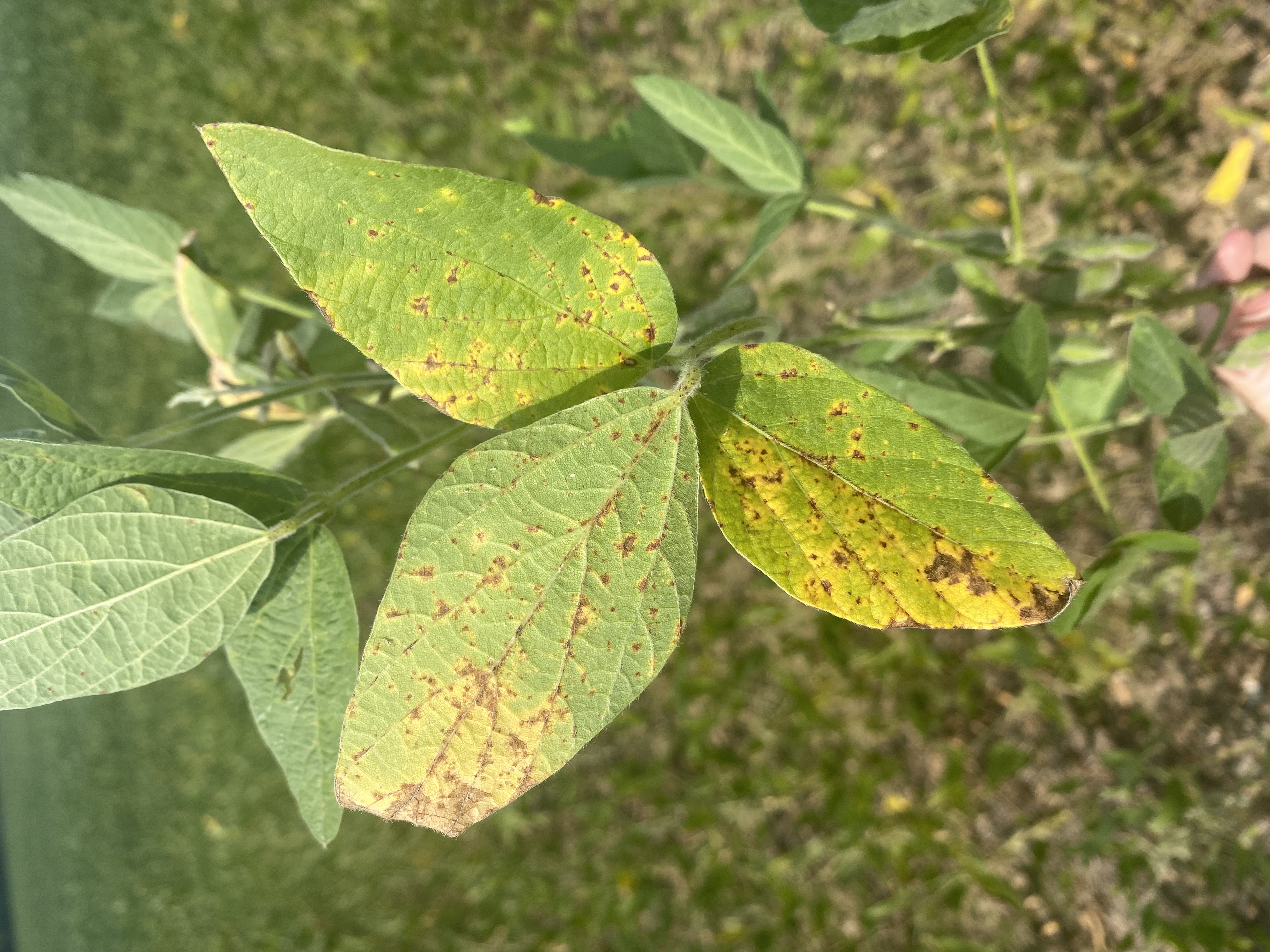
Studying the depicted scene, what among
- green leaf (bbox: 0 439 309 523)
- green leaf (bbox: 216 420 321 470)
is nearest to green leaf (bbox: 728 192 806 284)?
green leaf (bbox: 0 439 309 523)

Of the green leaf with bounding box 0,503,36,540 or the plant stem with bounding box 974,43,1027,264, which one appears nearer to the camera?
the green leaf with bounding box 0,503,36,540

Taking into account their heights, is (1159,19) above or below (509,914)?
above

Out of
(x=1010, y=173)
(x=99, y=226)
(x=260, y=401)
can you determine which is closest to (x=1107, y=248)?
(x=1010, y=173)

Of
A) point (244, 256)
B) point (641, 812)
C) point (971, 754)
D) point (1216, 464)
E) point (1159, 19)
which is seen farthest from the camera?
point (244, 256)

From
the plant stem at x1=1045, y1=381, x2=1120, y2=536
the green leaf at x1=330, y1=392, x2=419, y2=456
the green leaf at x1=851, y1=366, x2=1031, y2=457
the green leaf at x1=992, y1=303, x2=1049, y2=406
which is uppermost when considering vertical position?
the green leaf at x1=992, y1=303, x2=1049, y2=406

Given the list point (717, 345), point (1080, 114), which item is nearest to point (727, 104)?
point (717, 345)

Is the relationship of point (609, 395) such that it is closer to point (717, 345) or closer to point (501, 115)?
point (717, 345)

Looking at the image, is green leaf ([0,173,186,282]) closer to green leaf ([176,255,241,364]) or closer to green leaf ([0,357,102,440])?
green leaf ([176,255,241,364])

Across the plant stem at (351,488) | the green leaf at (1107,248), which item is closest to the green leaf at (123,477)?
the plant stem at (351,488)
